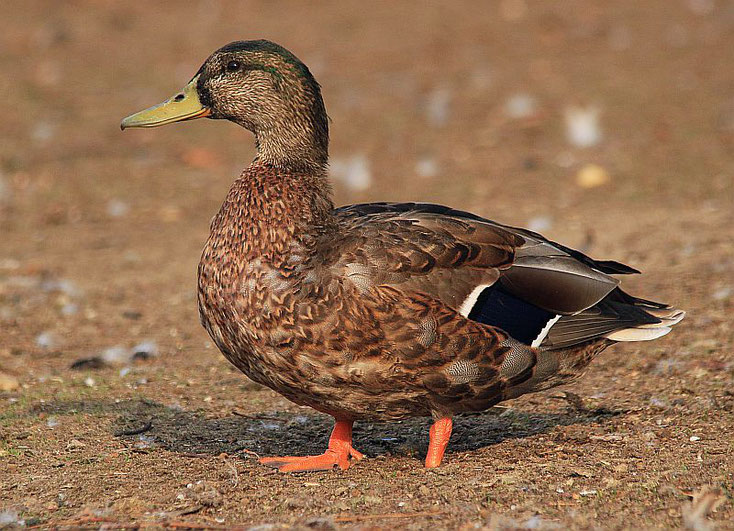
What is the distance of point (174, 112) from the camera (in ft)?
14.4

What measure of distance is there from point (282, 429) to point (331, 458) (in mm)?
626

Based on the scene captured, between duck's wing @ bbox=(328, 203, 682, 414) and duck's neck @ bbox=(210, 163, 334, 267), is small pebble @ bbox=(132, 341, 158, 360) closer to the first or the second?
duck's neck @ bbox=(210, 163, 334, 267)

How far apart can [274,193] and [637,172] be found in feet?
17.9

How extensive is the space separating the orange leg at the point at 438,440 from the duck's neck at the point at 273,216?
80 cm

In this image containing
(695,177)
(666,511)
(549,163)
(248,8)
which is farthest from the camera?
(248,8)

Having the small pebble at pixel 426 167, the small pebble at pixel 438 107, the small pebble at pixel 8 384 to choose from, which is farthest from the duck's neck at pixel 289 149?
the small pebble at pixel 438 107

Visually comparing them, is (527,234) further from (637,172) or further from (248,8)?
(248,8)

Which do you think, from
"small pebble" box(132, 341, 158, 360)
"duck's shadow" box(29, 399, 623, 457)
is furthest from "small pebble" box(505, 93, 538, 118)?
"duck's shadow" box(29, 399, 623, 457)

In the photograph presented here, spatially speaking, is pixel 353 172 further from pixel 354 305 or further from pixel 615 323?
pixel 354 305

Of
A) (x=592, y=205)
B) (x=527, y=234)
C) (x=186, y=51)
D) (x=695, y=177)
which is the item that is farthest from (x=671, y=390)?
(x=186, y=51)

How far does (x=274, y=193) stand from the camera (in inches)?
163

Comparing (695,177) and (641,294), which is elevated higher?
(695,177)

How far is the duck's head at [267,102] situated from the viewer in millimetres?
4312

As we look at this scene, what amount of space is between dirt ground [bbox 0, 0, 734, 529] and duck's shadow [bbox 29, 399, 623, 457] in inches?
0.6
